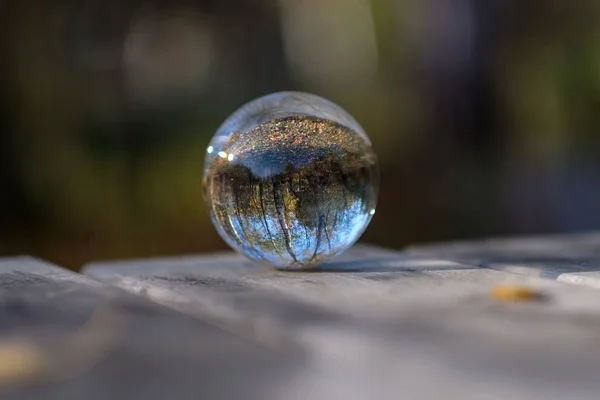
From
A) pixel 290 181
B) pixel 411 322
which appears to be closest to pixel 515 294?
pixel 411 322

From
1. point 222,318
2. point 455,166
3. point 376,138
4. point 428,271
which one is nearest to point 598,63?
point 455,166

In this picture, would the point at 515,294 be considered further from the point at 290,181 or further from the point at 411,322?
the point at 290,181

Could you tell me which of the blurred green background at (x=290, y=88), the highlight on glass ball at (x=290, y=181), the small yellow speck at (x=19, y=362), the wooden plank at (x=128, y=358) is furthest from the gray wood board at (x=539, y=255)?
the blurred green background at (x=290, y=88)

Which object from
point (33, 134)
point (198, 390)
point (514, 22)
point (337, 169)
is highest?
point (514, 22)

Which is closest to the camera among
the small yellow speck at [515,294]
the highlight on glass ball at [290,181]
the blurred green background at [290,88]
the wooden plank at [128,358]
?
the wooden plank at [128,358]

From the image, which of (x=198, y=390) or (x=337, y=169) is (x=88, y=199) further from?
(x=198, y=390)

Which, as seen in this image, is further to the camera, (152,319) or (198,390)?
(152,319)

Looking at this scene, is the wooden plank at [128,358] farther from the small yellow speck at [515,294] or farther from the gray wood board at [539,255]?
the gray wood board at [539,255]

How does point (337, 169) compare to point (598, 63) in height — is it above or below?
below
